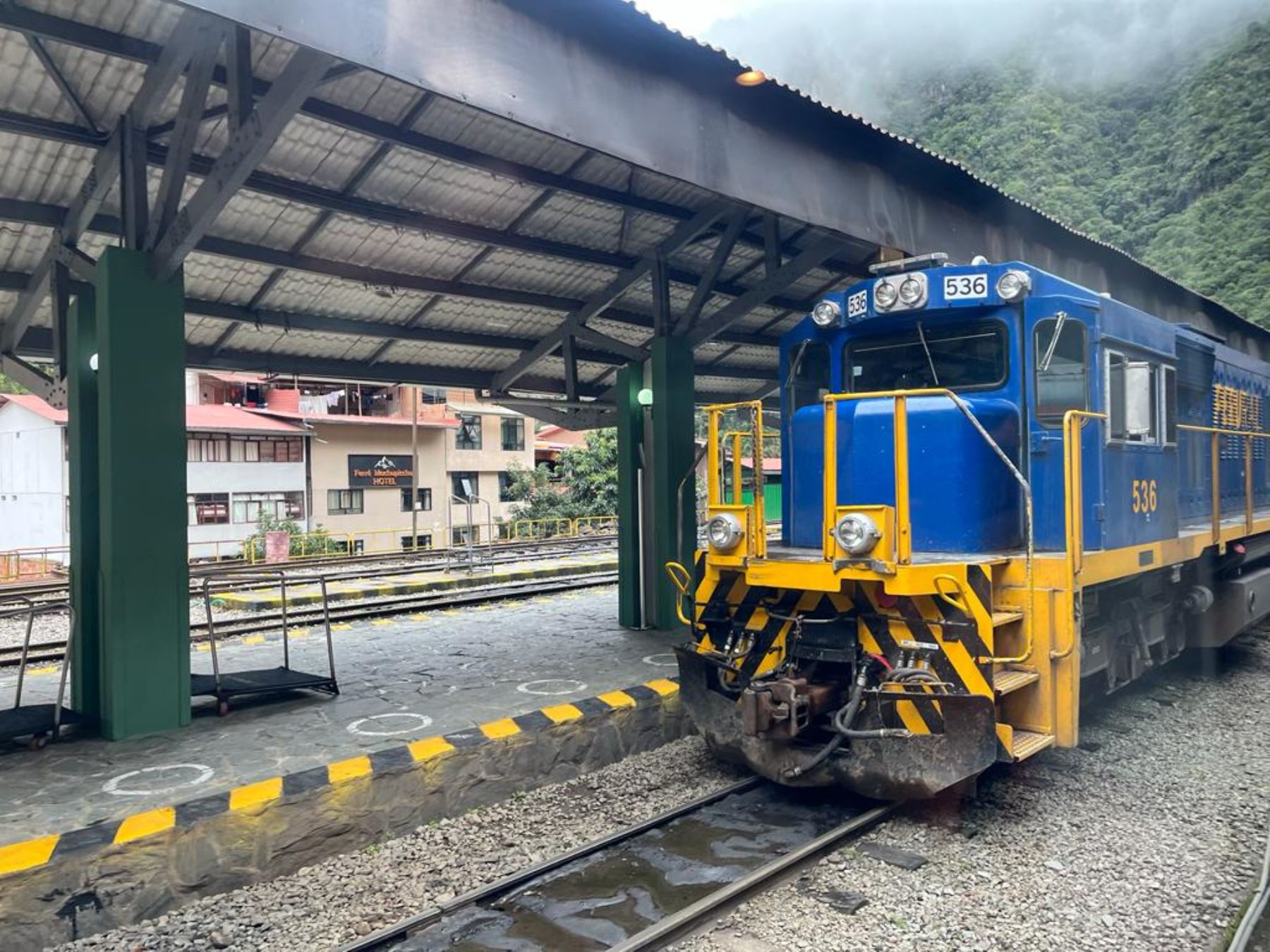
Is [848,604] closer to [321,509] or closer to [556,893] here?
[556,893]

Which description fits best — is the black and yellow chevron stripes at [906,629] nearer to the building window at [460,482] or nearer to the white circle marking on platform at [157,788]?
the white circle marking on platform at [157,788]

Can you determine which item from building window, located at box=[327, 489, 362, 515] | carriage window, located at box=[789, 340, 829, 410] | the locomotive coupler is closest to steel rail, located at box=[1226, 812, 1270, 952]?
the locomotive coupler

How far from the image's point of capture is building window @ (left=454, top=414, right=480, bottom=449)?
33.3 meters

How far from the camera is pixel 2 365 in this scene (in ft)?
25.5

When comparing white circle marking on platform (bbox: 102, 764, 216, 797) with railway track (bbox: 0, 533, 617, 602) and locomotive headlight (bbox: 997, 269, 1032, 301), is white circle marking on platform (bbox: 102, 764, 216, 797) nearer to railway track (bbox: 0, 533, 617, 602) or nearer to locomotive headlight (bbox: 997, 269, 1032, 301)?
locomotive headlight (bbox: 997, 269, 1032, 301)

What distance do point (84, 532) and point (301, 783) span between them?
2.59m

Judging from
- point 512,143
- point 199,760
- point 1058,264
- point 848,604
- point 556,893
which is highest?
point 512,143

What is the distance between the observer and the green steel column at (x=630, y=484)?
9.80 m

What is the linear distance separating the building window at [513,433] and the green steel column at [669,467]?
2598 centimetres

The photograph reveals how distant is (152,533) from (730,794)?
13.7 ft

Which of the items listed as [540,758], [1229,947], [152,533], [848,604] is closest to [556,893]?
[540,758]

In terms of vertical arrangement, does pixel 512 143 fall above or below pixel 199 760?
above

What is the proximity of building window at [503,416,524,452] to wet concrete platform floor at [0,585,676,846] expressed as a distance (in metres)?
24.9

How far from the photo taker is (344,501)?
29.8 metres
